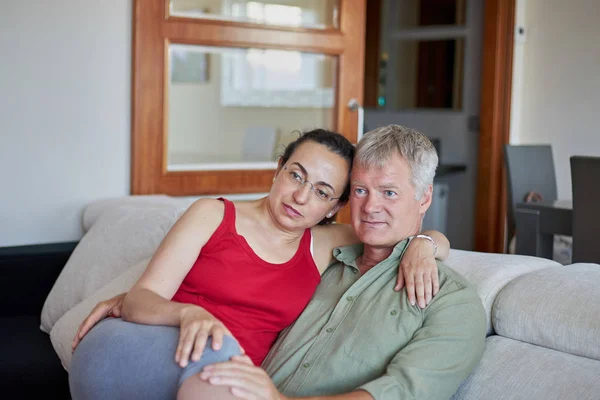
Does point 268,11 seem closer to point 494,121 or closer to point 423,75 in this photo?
Result: point 494,121

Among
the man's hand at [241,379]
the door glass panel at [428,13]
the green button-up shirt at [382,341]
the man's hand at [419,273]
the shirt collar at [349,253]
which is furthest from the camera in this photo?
the door glass panel at [428,13]

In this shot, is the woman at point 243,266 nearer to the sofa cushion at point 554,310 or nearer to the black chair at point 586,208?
the sofa cushion at point 554,310

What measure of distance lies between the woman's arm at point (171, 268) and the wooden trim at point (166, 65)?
1.52m

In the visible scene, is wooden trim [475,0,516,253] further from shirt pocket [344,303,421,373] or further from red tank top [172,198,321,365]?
shirt pocket [344,303,421,373]

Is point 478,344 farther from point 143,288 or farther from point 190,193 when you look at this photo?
point 190,193

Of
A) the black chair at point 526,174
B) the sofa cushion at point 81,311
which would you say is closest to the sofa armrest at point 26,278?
the sofa cushion at point 81,311

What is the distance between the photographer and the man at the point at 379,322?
144cm

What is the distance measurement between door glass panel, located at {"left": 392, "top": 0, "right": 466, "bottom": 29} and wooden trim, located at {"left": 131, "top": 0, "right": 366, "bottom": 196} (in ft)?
5.78

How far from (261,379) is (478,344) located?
44 cm

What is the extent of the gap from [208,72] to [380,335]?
2.14 meters

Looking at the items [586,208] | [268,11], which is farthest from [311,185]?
[268,11]

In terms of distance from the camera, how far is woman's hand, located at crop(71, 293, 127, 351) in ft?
5.50

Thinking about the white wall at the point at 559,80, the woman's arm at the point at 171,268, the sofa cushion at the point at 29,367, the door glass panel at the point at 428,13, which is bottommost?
the sofa cushion at the point at 29,367

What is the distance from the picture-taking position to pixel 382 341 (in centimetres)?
157
